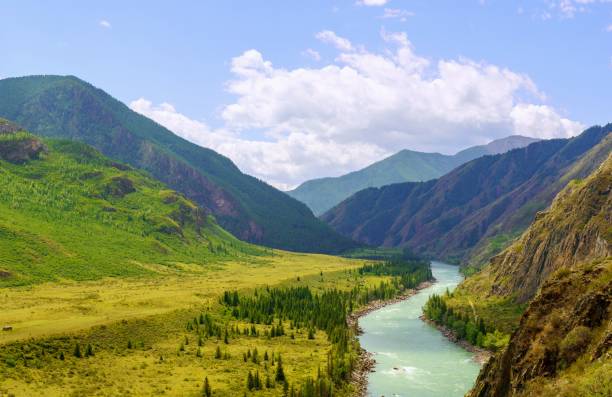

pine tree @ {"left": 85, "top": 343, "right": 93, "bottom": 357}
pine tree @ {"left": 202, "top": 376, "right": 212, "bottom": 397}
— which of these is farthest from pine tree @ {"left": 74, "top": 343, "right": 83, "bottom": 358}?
pine tree @ {"left": 202, "top": 376, "right": 212, "bottom": 397}

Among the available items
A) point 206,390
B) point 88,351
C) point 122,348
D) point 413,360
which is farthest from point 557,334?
point 122,348

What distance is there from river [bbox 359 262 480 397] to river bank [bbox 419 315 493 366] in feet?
4.61

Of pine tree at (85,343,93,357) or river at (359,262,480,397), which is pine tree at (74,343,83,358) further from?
river at (359,262,480,397)

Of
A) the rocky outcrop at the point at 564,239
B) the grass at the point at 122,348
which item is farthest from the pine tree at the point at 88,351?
the rocky outcrop at the point at 564,239

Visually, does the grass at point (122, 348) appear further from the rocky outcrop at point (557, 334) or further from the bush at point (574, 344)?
the bush at point (574, 344)

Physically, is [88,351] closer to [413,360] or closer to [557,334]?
[413,360]

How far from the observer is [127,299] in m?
138

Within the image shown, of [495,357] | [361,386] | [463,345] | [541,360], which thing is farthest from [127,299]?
[541,360]

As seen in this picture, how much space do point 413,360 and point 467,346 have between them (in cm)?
1867

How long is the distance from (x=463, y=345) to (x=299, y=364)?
46.6 metres

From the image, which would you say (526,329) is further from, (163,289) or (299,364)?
(163,289)

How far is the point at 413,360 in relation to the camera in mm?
106375

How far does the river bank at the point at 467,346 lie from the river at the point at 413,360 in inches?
55.3

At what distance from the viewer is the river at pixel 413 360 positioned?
85438 mm
